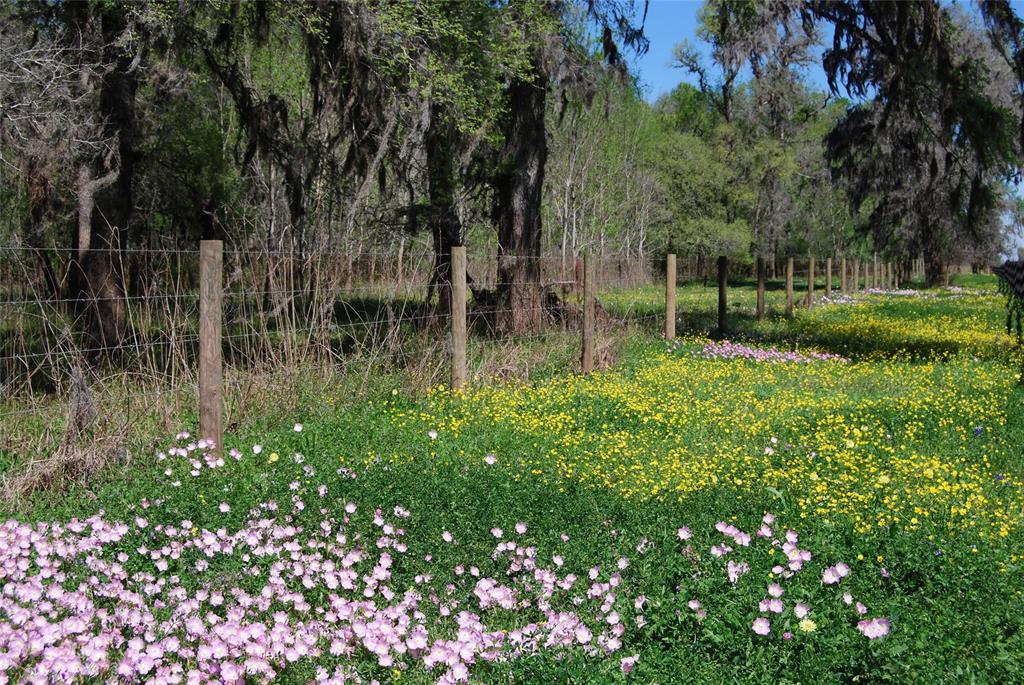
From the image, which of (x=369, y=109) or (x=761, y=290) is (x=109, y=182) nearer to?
(x=369, y=109)

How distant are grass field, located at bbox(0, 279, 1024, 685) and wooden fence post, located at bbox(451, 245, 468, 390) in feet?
3.17

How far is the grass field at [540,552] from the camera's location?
3.66 meters

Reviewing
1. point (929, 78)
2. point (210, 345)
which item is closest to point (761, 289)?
point (929, 78)

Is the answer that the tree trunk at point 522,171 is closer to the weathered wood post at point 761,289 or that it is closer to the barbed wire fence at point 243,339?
the barbed wire fence at point 243,339

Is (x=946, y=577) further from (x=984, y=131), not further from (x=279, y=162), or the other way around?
(x=279, y=162)

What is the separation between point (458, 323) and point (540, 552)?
4.99 m

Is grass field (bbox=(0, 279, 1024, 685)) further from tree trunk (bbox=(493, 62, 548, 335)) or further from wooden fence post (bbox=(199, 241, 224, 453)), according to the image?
tree trunk (bbox=(493, 62, 548, 335))

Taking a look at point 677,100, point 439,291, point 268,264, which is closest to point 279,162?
point 439,291

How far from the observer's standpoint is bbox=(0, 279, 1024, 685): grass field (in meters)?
3.66

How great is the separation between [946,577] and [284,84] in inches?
913

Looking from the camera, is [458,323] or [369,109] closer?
[458,323]

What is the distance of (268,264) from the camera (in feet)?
27.8

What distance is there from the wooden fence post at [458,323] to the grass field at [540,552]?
0.97 m

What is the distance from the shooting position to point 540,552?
4.88 m
